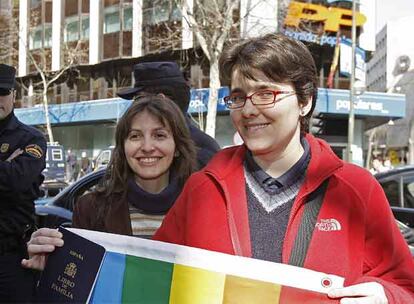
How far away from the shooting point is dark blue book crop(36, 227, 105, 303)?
6.03ft

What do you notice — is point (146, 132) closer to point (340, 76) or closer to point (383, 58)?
point (340, 76)

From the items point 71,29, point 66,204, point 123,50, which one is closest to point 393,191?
point 66,204

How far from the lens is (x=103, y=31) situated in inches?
1247

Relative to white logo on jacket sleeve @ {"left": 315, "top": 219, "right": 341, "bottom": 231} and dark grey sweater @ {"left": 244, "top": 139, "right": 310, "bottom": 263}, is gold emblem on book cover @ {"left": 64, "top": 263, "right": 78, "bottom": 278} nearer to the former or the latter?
dark grey sweater @ {"left": 244, "top": 139, "right": 310, "bottom": 263}

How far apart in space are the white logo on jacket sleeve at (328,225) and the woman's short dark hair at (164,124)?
1.14 metres

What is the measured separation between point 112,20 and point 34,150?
28.8m

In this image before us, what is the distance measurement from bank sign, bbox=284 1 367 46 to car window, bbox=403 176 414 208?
63.5ft

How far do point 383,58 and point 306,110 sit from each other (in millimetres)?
83969

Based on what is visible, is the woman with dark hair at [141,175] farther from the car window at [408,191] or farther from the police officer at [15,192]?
the car window at [408,191]

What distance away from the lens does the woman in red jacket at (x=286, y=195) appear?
1656 mm

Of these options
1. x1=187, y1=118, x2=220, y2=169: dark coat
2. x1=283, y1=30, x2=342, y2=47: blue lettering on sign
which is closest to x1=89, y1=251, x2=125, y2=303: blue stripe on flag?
x1=187, y1=118, x2=220, y2=169: dark coat

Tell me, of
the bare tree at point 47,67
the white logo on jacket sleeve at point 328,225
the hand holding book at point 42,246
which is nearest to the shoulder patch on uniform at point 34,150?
the hand holding book at point 42,246

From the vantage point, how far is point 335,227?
5.43 feet

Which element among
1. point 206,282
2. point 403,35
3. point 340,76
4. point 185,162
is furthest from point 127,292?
point 403,35
